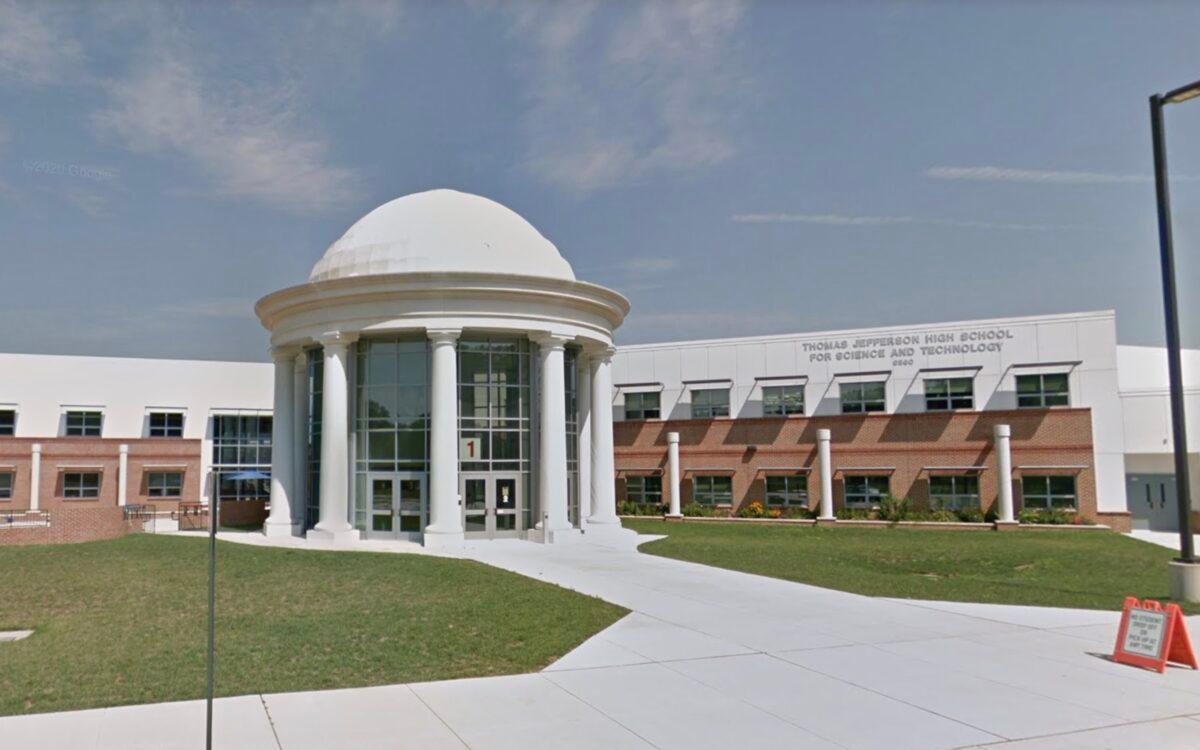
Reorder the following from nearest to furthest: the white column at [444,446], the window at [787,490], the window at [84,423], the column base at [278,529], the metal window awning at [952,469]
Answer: the white column at [444,446]
the column base at [278,529]
the metal window awning at [952,469]
the window at [787,490]
the window at [84,423]

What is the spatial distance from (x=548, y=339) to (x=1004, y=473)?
816 inches

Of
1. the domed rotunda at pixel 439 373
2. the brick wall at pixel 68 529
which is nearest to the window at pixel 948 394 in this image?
the domed rotunda at pixel 439 373

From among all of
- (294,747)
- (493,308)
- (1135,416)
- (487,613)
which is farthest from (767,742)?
(1135,416)

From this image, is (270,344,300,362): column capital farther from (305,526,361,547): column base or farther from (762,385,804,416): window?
(762,385,804,416): window

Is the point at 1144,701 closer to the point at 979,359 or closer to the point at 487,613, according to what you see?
the point at 487,613

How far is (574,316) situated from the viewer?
30656 millimetres

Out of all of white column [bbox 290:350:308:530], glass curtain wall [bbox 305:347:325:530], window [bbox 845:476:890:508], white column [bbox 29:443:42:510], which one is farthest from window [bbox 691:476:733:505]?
white column [bbox 29:443:42:510]

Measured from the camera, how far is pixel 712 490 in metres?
44.7

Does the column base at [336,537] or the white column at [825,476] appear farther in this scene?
the white column at [825,476]

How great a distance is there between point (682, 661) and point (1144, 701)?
5318 mm

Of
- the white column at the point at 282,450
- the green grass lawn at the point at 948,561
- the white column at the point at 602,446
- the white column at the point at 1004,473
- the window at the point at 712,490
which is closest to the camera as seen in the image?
the green grass lawn at the point at 948,561

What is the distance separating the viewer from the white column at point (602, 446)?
32.8m

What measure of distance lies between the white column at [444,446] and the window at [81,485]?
95.5 ft

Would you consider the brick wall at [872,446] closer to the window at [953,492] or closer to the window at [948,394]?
the window at [953,492]
